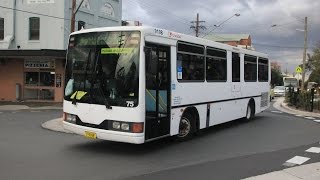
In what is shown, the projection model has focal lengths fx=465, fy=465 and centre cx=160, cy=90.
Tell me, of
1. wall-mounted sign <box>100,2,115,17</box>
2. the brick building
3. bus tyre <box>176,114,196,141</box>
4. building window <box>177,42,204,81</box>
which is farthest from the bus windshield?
wall-mounted sign <box>100,2,115,17</box>

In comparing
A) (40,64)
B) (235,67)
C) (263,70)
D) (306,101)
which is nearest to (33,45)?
(40,64)

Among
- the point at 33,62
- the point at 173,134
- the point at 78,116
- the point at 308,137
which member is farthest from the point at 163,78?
the point at 33,62

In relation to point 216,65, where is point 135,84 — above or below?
below

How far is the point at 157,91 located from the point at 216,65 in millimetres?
4132

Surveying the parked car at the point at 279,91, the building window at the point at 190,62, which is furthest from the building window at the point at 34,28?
the parked car at the point at 279,91

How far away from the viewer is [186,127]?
13.2 meters

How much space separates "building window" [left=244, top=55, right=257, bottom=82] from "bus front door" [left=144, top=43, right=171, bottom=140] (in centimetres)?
703

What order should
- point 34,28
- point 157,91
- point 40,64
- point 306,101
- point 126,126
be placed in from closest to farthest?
point 126,126
point 157,91
point 306,101
point 40,64
point 34,28

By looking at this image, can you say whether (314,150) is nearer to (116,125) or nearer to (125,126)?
(125,126)

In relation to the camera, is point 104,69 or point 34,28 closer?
point 104,69

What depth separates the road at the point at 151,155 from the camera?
8.98 metres

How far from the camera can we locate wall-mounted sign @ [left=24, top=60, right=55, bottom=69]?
111ft

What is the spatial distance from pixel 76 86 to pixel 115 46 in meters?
1.51

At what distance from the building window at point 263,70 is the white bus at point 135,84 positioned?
22.5 ft
